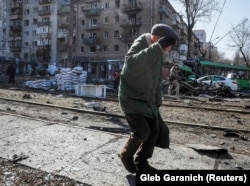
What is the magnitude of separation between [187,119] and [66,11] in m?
57.2

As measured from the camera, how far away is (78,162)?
4207 mm

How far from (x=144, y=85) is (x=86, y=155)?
1782 millimetres

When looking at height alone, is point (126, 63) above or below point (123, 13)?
below

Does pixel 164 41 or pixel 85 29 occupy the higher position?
pixel 85 29

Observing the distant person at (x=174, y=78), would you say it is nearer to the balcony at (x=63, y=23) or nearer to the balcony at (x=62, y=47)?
the balcony at (x=62, y=47)

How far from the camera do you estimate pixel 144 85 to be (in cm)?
329

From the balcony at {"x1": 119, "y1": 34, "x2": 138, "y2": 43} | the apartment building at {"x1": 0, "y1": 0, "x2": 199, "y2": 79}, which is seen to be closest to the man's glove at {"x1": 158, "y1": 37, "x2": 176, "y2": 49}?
the apartment building at {"x1": 0, "y1": 0, "x2": 199, "y2": 79}

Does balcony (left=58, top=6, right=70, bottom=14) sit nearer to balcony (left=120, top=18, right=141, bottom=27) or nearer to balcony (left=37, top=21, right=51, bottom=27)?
balcony (left=37, top=21, right=51, bottom=27)

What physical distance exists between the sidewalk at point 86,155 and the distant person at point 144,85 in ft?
1.66

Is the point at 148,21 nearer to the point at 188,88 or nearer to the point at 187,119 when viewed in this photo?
the point at 188,88

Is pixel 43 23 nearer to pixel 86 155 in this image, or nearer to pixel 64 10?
pixel 64 10

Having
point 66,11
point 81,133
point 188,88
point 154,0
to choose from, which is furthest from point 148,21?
point 81,133

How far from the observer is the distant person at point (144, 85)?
10.4 ft

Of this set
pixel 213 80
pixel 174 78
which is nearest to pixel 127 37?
pixel 213 80
